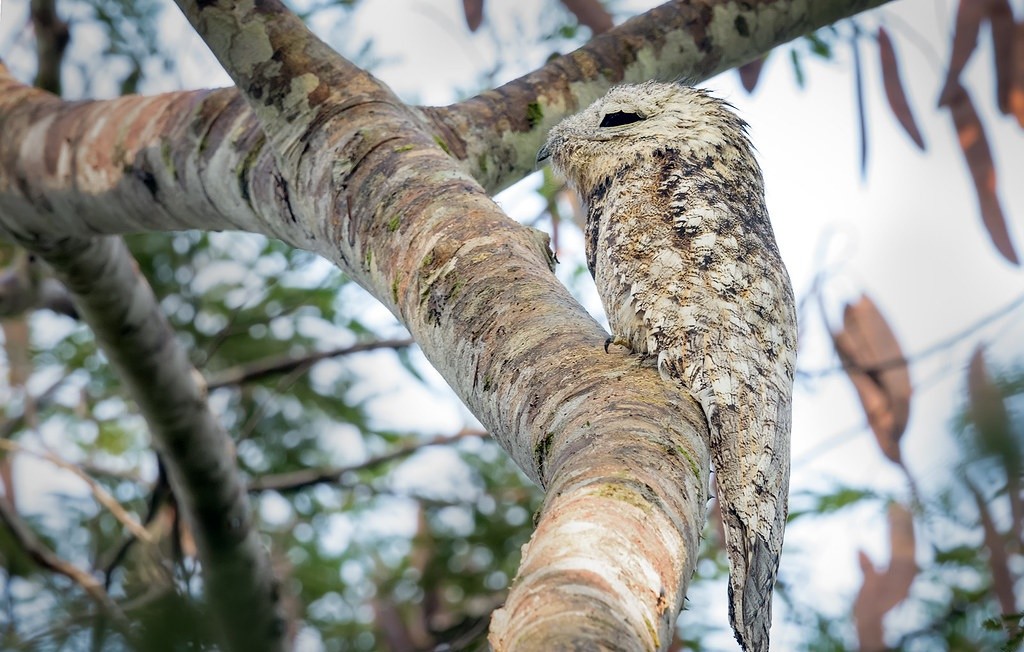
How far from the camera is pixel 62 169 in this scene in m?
2.71

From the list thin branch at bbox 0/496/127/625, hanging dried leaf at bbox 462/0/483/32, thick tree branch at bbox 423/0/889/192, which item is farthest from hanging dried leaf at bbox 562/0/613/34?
thin branch at bbox 0/496/127/625

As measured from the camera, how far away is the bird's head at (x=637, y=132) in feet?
8.04

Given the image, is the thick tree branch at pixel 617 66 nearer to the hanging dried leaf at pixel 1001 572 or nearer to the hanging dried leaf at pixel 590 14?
the hanging dried leaf at pixel 590 14

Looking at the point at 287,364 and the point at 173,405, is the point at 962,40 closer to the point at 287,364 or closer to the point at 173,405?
the point at 287,364

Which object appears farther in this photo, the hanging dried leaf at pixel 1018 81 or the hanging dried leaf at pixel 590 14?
the hanging dried leaf at pixel 590 14

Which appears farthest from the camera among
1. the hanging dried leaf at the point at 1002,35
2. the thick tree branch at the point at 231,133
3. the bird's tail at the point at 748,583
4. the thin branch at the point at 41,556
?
the hanging dried leaf at the point at 1002,35

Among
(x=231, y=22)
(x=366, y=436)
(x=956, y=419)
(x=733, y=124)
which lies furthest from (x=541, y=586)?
(x=366, y=436)

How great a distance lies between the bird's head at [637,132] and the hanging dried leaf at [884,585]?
119 cm

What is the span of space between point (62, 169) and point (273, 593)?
137 centimetres

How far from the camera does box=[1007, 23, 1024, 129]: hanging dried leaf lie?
3.24 meters

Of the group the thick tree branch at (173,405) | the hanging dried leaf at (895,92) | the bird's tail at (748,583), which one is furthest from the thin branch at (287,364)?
the bird's tail at (748,583)

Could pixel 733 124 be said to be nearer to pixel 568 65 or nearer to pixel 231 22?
pixel 568 65

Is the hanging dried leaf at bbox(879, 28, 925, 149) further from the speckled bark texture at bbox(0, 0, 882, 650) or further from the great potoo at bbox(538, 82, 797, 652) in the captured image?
the great potoo at bbox(538, 82, 797, 652)

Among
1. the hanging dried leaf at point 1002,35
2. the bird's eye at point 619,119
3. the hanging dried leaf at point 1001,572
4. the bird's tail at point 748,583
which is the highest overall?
the hanging dried leaf at point 1002,35
